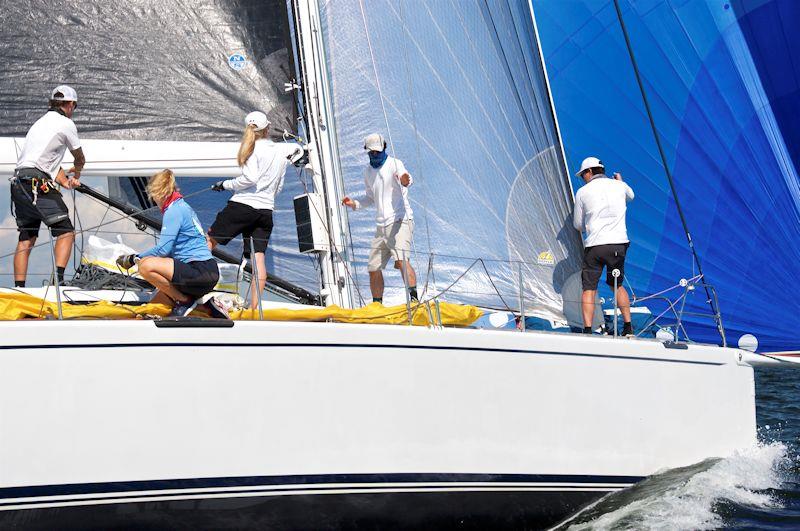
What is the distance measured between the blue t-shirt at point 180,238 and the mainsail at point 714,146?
395 centimetres

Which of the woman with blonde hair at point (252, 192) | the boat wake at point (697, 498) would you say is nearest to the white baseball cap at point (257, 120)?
the woman with blonde hair at point (252, 192)

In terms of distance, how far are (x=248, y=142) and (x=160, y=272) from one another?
1.18 m

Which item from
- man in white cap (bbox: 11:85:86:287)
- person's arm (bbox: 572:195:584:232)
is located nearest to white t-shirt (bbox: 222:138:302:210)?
man in white cap (bbox: 11:85:86:287)

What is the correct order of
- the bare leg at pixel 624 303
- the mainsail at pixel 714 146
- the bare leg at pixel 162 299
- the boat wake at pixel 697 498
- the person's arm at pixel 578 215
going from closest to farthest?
the bare leg at pixel 162 299
the boat wake at pixel 697 498
the bare leg at pixel 624 303
the person's arm at pixel 578 215
the mainsail at pixel 714 146

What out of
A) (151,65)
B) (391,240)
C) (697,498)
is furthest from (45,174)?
(697,498)

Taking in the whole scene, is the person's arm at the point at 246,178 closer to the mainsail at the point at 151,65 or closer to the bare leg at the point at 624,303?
the mainsail at the point at 151,65

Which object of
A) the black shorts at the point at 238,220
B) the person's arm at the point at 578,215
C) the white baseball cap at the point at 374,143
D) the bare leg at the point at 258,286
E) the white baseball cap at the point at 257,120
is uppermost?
the white baseball cap at the point at 257,120

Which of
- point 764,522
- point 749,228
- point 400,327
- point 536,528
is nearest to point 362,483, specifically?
point 400,327

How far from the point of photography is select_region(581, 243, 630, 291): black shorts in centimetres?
569

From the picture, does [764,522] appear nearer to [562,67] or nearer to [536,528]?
[536,528]

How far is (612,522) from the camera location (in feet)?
16.2

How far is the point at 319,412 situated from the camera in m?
4.36

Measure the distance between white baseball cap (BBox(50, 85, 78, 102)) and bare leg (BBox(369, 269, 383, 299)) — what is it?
179cm

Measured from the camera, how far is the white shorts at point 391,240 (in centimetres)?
579
